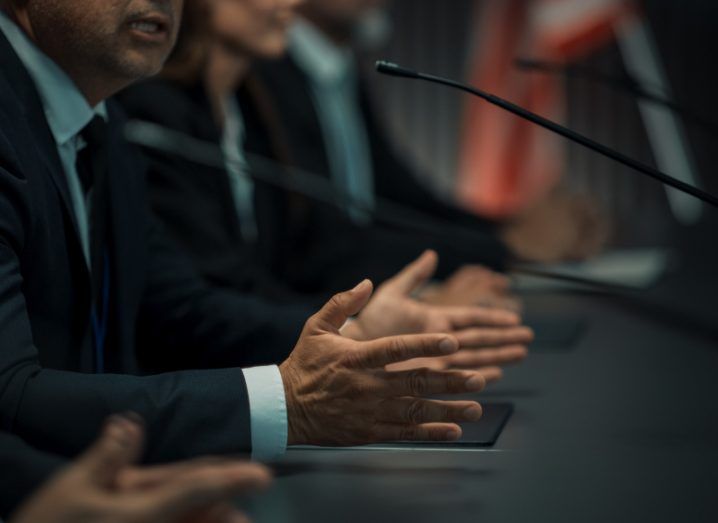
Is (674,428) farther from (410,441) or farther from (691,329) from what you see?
(691,329)

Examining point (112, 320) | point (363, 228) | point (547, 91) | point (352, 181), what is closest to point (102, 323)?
point (112, 320)

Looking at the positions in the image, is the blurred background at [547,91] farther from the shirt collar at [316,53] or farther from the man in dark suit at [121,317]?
the man in dark suit at [121,317]

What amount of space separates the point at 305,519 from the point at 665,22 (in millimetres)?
3596

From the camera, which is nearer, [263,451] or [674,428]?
[263,451]

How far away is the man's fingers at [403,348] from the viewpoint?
0.97 meters

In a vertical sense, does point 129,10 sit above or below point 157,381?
above

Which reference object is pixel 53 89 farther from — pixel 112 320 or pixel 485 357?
pixel 485 357

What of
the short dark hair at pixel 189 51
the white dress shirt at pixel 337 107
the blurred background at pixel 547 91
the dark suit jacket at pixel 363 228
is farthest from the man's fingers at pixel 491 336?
the blurred background at pixel 547 91

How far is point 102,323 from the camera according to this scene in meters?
1.24

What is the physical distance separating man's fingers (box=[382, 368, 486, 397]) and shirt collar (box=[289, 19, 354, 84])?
5.70ft

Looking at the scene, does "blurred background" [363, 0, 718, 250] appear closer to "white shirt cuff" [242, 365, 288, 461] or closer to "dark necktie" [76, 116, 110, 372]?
"dark necktie" [76, 116, 110, 372]

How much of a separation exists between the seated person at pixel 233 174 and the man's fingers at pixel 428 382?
2.06 feet

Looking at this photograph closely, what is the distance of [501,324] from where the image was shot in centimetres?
136

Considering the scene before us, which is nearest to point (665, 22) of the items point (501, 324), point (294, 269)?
point (294, 269)
